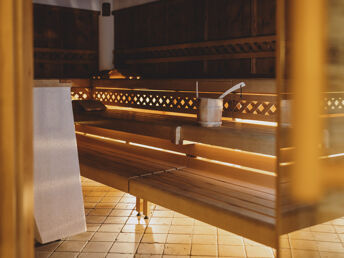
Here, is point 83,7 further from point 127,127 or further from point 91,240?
point 91,240

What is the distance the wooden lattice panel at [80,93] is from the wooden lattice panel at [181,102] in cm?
13

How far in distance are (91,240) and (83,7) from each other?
6566mm

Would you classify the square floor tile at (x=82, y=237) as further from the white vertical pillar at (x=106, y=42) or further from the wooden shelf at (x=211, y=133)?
the white vertical pillar at (x=106, y=42)

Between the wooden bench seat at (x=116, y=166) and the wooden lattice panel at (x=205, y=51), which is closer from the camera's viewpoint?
the wooden bench seat at (x=116, y=166)

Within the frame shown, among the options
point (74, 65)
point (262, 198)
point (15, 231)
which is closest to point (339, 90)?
point (262, 198)

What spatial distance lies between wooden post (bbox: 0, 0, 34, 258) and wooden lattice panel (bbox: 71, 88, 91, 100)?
19.6 ft

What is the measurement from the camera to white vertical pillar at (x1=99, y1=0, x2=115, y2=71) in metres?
8.97

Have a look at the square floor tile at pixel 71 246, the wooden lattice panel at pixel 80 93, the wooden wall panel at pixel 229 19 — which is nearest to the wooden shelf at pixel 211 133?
the square floor tile at pixel 71 246

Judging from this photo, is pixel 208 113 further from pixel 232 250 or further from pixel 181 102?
pixel 181 102

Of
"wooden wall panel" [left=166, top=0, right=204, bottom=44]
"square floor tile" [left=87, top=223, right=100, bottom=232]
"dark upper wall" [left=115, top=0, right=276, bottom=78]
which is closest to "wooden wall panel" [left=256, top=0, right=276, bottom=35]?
"dark upper wall" [left=115, top=0, right=276, bottom=78]

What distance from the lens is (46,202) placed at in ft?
11.2

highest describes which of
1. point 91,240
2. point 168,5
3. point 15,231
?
point 168,5

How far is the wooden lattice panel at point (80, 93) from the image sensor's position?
780 centimetres

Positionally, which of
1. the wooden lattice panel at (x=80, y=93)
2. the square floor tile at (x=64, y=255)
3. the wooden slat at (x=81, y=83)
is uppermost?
the wooden slat at (x=81, y=83)
